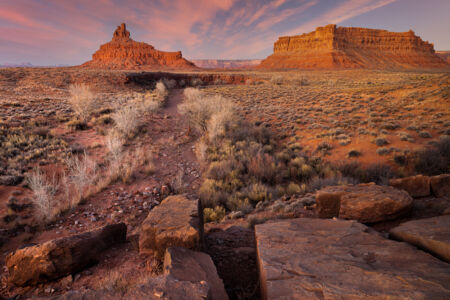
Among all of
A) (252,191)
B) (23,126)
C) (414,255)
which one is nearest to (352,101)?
(252,191)

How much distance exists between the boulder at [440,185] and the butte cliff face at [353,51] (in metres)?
82.4

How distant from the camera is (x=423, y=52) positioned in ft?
292

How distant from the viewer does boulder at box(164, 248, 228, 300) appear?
2133mm

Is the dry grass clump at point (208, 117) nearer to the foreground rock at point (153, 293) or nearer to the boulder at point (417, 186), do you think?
the boulder at point (417, 186)

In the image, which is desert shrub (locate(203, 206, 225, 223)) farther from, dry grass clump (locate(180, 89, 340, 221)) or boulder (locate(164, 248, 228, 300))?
boulder (locate(164, 248, 228, 300))

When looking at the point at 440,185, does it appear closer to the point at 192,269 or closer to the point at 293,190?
the point at 293,190

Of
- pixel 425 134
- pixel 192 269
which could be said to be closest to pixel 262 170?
pixel 192 269

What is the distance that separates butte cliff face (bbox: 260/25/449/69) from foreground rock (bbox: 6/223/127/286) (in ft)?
284

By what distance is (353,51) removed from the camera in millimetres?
85188

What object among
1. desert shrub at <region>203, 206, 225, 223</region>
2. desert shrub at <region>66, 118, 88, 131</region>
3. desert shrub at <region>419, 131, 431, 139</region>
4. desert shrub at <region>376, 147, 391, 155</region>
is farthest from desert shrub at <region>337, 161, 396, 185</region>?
desert shrub at <region>66, 118, 88, 131</region>

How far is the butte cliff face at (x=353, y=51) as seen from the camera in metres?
76.9

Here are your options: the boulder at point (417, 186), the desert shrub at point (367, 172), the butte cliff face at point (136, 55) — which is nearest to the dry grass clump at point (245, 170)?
the desert shrub at point (367, 172)

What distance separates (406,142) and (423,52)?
122049 millimetres

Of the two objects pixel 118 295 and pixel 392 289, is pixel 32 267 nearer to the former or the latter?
pixel 118 295
